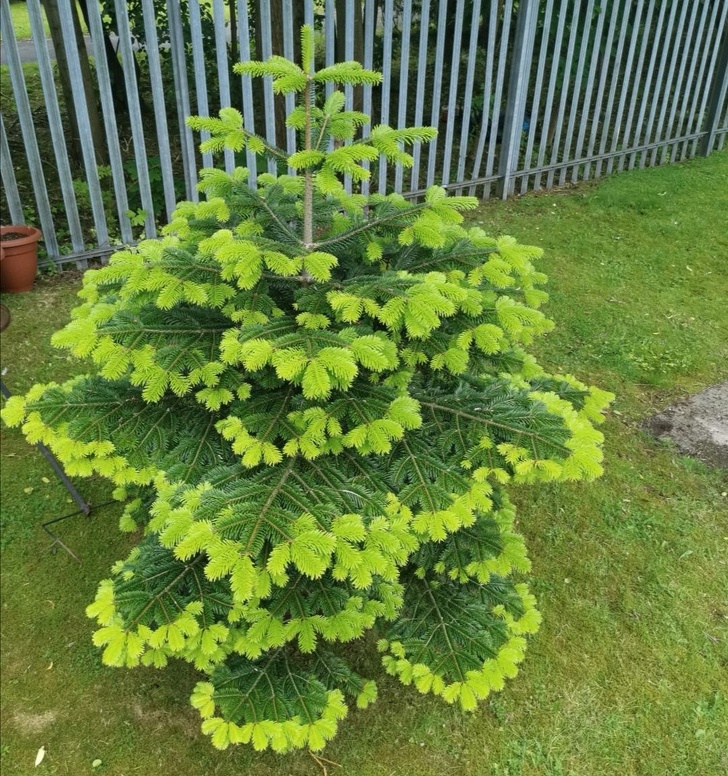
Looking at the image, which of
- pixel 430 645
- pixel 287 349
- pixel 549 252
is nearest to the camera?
pixel 287 349

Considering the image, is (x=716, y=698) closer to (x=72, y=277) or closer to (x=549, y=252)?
(x=549, y=252)

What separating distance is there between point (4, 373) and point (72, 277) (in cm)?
121

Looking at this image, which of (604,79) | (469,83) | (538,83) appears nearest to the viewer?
(469,83)

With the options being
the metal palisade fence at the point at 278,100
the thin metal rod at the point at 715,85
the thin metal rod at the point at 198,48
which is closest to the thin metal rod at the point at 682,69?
the metal palisade fence at the point at 278,100

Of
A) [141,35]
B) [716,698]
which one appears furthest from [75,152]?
[716,698]

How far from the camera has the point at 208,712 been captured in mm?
2006

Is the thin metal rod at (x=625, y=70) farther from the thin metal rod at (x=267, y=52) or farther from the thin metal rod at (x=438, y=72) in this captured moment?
the thin metal rod at (x=267, y=52)

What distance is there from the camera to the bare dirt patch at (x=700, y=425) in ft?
13.0

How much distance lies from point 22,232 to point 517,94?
4.91 metres

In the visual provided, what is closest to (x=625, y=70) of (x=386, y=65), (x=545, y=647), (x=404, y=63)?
(x=404, y=63)

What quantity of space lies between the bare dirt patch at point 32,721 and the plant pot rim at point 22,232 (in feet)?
10.6

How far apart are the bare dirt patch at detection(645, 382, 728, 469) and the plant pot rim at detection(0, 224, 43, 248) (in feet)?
14.3

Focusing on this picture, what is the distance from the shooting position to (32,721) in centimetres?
261

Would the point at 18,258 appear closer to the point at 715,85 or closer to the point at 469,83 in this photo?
the point at 469,83
